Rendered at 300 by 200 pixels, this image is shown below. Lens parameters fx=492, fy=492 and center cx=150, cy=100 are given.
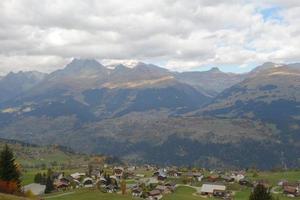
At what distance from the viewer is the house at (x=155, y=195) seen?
179 meters

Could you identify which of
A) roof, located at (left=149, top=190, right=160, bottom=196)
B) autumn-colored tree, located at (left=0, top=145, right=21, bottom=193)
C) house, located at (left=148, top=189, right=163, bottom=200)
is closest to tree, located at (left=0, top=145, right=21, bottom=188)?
autumn-colored tree, located at (left=0, top=145, right=21, bottom=193)

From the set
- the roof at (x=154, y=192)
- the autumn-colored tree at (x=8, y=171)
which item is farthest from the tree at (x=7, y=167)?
the roof at (x=154, y=192)

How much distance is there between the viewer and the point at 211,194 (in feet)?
656

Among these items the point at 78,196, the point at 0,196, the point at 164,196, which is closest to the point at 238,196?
the point at 164,196

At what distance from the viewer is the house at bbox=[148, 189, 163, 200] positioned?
587 ft

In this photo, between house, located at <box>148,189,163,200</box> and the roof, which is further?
the roof

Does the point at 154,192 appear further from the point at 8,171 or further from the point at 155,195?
the point at 8,171

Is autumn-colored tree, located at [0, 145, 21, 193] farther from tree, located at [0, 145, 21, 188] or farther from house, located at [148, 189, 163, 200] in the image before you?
house, located at [148, 189, 163, 200]

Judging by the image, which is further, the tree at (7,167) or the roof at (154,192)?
the roof at (154,192)

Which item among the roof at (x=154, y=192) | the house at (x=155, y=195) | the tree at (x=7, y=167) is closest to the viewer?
the tree at (x=7, y=167)

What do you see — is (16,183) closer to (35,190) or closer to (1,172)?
(1,172)

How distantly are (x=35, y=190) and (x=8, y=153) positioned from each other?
106m

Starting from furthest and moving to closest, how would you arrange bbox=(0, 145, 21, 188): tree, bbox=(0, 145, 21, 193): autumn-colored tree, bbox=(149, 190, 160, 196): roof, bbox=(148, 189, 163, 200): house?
bbox=(149, 190, 160, 196): roof < bbox=(148, 189, 163, 200): house < bbox=(0, 145, 21, 188): tree < bbox=(0, 145, 21, 193): autumn-colored tree

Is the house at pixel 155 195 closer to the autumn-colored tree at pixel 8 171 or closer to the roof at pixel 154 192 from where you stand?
the roof at pixel 154 192
